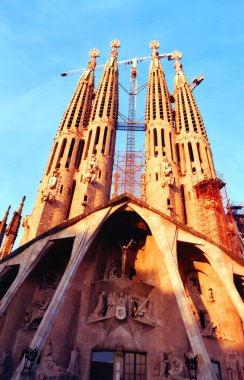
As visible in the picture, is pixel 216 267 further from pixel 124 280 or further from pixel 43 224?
pixel 43 224

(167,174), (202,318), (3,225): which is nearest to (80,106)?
(167,174)

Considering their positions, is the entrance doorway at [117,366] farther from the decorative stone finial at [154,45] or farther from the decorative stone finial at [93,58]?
the decorative stone finial at [154,45]

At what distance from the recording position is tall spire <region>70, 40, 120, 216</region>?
24.4 meters

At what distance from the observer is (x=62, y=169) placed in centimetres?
2612

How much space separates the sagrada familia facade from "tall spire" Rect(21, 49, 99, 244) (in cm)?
14

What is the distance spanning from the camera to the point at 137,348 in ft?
51.8

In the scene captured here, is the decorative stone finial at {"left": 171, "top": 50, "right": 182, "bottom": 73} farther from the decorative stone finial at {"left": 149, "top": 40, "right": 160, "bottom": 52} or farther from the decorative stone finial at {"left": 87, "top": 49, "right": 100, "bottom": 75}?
the decorative stone finial at {"left": 87, "top": 49, "right": 100, "bottom": 75}

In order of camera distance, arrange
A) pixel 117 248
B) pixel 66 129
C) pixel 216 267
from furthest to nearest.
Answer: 1. pixel 66 129
2. pixel 117 248
3. pixel 216 267

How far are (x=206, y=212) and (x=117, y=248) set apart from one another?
7.94 metres

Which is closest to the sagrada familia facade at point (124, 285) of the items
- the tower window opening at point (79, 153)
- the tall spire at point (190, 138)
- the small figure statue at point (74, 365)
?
the small figure statue at point (74, 365)

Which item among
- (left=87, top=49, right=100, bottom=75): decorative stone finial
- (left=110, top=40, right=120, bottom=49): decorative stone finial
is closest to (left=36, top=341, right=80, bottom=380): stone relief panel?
(left=87, top=49, right=100, bottom=75): decorative stone finial

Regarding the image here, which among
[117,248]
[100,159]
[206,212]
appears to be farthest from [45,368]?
[100,159]

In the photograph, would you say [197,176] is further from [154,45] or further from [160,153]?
[154,45]

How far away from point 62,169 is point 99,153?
161 inches
